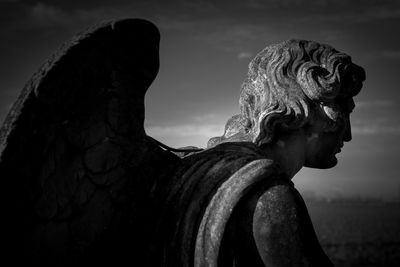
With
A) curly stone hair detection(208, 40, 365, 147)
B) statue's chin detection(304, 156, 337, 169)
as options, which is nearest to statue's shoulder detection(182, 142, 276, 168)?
curly stone hair detection(208, 40, 365, 147)

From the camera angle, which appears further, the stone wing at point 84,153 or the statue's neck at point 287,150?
the statue's neck at point 287,150

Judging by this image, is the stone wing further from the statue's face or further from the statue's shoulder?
the statue's face

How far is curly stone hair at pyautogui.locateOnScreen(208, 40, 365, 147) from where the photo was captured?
2.96 metres

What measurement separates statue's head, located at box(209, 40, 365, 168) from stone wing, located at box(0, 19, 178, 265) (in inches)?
34.8

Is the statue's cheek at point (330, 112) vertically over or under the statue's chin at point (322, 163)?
over

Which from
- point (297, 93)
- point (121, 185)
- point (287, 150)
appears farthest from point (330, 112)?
point (121, 185)

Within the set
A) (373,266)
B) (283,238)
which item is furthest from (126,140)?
(373,266)

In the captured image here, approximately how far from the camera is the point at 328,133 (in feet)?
10.5

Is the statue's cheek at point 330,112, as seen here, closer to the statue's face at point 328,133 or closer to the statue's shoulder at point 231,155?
the statue's face at point 328,133

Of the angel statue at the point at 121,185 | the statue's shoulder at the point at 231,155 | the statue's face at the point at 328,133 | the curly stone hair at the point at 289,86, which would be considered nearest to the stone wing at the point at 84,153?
the angel statue at the point at 121,185

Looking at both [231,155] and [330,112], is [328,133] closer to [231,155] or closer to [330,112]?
[330,112]

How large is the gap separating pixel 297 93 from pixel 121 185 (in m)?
1.44

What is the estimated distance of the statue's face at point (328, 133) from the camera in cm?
309

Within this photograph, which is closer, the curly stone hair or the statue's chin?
the curly stone hair
